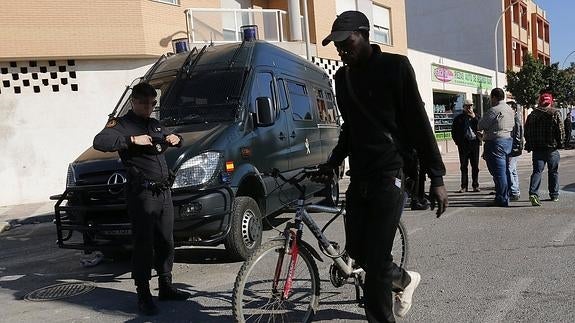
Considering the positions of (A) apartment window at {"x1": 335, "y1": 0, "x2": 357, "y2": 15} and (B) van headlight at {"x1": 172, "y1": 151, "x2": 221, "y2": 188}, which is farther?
(A) apartment window at {"x1": 335, "y1": 0, "x2": 357, "y2": 15}

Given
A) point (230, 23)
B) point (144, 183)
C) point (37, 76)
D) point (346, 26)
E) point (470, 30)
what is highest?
point (470, 30)

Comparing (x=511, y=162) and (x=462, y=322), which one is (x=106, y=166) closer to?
(x=462, y=322)

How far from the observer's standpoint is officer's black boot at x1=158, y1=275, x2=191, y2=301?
15.5 ft

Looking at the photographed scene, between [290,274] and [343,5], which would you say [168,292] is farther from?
[343,5]

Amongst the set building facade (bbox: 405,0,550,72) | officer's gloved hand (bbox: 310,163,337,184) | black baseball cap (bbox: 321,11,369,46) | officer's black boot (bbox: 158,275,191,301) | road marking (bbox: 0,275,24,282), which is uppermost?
building facade (bbox: 405,0,550,72)

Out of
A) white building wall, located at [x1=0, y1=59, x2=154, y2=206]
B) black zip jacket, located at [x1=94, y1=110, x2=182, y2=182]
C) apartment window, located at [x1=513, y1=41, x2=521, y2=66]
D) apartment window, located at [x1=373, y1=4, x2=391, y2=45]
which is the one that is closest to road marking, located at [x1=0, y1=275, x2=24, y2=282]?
black zip jacket, located at [x1=94, y1=110, x2=182, y2=182]

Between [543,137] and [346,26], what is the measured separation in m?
6.37

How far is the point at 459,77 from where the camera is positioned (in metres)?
29.6

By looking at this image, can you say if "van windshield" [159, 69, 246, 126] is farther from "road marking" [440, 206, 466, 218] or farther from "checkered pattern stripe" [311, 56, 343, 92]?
"checkered pattern stripe" [311, 56, 343, 92]

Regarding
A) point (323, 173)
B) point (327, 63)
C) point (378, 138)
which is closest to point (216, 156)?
point (323, 173)

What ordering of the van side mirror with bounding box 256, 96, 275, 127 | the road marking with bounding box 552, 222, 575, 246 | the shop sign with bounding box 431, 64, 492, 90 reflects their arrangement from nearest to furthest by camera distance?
1. the van side mirror with bounding box 256, 96, 275, 127
2. the road marking with bounding box 552, 222, 575, 246
3. the shop sign with bounding box 431, 64, 492, 90

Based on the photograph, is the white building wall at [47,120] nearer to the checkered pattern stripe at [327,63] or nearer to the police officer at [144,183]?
the checkered pattern stripe at [327,63]

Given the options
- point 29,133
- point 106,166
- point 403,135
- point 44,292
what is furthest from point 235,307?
point 29,133

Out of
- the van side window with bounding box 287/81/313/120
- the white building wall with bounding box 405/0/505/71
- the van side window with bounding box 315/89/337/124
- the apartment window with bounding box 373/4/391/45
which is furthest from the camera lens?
the white building wall with bounding box 405/0/505/71
